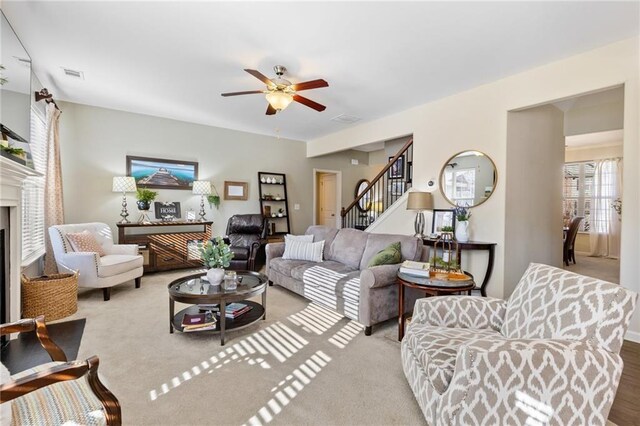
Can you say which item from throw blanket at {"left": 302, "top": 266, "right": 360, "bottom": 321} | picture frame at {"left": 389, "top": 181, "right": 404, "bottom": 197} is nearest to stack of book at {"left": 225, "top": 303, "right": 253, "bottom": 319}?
throw blanket at {"left": 302, "top": 266, "right": 360, "bottom": 321}

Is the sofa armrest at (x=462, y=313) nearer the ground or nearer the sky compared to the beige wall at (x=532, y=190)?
nearer the ground

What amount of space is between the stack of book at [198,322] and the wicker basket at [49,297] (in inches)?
60.8

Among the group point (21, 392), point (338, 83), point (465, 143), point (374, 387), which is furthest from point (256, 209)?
point (21, 392)

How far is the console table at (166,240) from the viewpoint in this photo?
15.8 ft

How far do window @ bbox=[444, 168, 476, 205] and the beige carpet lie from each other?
2.03 metres

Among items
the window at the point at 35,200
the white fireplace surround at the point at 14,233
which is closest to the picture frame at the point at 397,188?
the white fireplace surround at the point at 14,233

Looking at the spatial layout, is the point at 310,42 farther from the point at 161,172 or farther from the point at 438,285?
the point at 161,172

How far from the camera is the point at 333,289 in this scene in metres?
3.15

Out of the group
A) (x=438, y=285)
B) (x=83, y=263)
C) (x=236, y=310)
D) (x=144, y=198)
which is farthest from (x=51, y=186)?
(x=438, y=285)

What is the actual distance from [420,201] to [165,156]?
14.8ft

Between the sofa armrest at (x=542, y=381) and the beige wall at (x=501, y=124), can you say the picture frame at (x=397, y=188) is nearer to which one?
the beige wall at (x=501, y=124)

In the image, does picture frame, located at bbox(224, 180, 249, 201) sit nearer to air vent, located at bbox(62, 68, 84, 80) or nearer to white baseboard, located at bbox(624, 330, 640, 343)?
air vent, located at bbox(62, 68, 84, 80)

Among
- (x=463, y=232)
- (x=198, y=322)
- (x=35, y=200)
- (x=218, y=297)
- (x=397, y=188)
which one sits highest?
(x=397, y=188)

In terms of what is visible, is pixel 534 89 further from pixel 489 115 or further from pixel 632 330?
pixel 632 330
